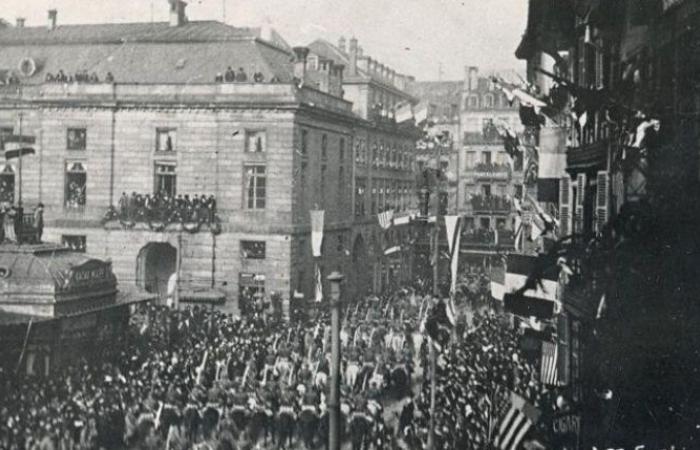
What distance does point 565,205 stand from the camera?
82.9ft

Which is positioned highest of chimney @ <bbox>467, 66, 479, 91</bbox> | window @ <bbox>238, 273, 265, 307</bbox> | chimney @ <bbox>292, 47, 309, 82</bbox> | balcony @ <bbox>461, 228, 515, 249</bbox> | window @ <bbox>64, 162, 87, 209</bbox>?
chimney @ <bbox>467, 66, 479, 91</bbox>

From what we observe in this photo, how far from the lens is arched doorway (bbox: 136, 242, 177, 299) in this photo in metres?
47.3

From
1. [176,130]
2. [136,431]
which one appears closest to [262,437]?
[136,431]

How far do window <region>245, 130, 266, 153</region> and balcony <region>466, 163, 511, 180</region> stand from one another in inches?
1324

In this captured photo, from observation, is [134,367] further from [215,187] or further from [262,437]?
[215,187]

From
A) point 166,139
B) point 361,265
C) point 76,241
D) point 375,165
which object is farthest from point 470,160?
point 76,241

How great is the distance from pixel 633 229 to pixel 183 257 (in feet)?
111

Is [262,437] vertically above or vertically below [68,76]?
below

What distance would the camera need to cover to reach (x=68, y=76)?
163 ft

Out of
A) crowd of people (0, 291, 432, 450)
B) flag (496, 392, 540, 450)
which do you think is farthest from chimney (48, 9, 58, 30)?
flag (496, 392, 540, 450)

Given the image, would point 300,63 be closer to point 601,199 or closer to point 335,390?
point 601,199

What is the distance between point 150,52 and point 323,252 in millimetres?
15138

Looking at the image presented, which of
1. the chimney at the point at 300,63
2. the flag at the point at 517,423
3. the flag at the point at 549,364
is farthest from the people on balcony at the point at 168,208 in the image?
the flag at the point at 517,423

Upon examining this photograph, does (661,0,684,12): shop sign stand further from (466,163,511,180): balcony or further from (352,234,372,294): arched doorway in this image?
(466,163,511,180): balcony
